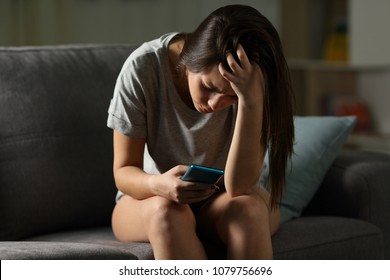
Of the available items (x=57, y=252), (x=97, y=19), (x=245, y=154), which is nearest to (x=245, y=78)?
(x=245, y=154)

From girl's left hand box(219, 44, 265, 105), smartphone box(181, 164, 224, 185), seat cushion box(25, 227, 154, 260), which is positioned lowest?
seat cushion box(25, 227, 154, 260)

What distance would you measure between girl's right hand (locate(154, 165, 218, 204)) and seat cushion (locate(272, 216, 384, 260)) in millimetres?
292

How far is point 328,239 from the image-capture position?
1.70 meters

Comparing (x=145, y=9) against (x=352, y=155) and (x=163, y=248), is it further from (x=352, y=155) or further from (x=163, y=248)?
(x=163, y=248)

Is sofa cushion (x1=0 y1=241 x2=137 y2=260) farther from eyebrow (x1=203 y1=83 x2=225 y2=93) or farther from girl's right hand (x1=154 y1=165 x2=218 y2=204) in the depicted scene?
eyebrow (x1=203 y1=83 x2=225 y2=93)

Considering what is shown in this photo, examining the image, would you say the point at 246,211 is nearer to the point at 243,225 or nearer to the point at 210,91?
the point at 243,225

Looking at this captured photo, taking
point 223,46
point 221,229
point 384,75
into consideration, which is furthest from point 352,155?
point 384,75

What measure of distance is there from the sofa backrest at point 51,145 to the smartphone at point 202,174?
50 centimetres

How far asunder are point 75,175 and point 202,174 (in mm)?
530

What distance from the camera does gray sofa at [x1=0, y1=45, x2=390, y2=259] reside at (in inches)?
68.0

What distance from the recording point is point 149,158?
1.61m

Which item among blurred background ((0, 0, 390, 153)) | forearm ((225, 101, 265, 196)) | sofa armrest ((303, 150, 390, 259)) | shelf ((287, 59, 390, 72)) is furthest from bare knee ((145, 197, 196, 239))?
shelf ((287, 59, 390, 72))

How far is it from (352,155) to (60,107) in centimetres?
76

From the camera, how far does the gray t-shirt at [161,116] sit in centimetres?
154
